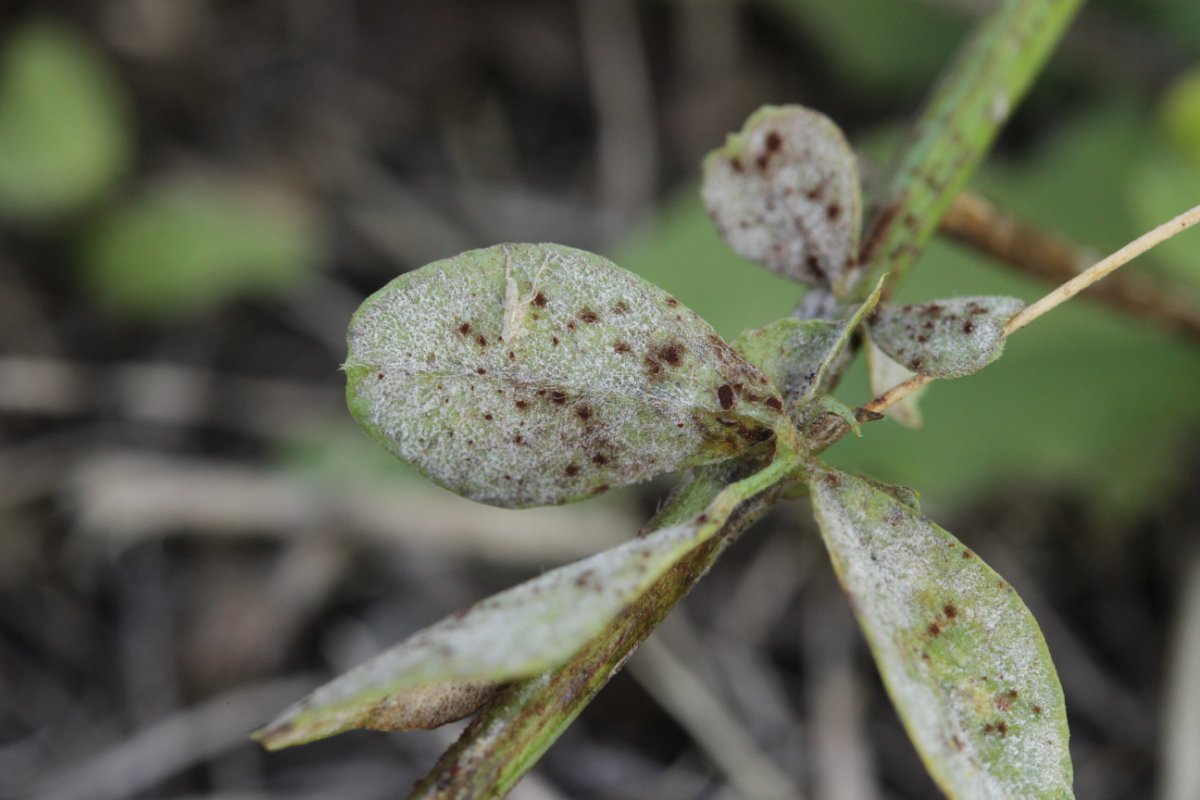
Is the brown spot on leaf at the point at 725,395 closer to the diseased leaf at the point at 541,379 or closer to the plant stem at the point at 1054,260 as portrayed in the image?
the diseased leaf at the point at 541,379

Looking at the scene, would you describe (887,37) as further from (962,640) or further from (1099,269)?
(962,640)

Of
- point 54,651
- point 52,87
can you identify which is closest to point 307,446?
point 54,651

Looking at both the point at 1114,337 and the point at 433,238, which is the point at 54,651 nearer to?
the point at 433,238

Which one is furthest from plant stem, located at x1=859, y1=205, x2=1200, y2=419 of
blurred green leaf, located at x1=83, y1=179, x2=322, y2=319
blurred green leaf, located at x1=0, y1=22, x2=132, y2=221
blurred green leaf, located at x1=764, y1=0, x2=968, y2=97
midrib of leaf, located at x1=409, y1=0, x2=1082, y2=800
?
blurred green leaf, located at x1=0, y1=22, x2=132, y2=221

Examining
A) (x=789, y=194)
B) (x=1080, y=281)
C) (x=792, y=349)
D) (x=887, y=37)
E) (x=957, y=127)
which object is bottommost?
(x=792, y=349)

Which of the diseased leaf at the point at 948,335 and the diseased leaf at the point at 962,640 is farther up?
the diseased leaf at the point at 948,335

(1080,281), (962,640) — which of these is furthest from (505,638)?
(1080,281)

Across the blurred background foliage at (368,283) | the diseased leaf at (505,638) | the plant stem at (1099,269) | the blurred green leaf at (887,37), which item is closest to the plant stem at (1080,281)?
the plant stem at (1099,269)
